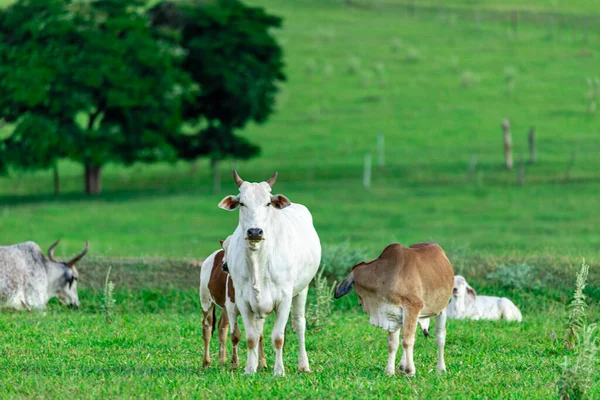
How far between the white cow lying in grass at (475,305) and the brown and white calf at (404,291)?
18.0 feet

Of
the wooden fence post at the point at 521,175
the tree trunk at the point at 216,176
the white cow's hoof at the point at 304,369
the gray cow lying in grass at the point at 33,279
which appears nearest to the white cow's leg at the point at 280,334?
the white cow's hoof at the point at 304,369

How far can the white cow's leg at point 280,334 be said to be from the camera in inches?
430

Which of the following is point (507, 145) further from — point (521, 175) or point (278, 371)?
point (278, 371)

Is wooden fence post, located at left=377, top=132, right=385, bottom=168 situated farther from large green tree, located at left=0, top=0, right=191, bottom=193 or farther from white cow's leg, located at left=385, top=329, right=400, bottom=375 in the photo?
white cow's leg, located at left=385, top=329, right=400, bottom=375

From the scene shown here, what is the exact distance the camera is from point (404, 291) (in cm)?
1077

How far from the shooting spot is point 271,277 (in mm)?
11008

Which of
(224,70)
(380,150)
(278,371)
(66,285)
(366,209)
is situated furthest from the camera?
(380,150)

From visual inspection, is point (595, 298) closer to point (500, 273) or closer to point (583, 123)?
point (500, 273)

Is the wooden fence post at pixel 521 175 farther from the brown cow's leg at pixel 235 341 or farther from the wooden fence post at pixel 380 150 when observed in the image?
the brown cow's leg at pixel 235 341

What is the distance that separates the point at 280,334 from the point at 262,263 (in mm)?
723

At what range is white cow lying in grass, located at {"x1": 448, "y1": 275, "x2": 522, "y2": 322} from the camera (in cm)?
1666

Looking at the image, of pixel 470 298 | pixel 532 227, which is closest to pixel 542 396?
pixel 470 298

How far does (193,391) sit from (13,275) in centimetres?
833

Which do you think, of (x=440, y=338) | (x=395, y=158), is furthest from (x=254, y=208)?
(x=395, y=158)
